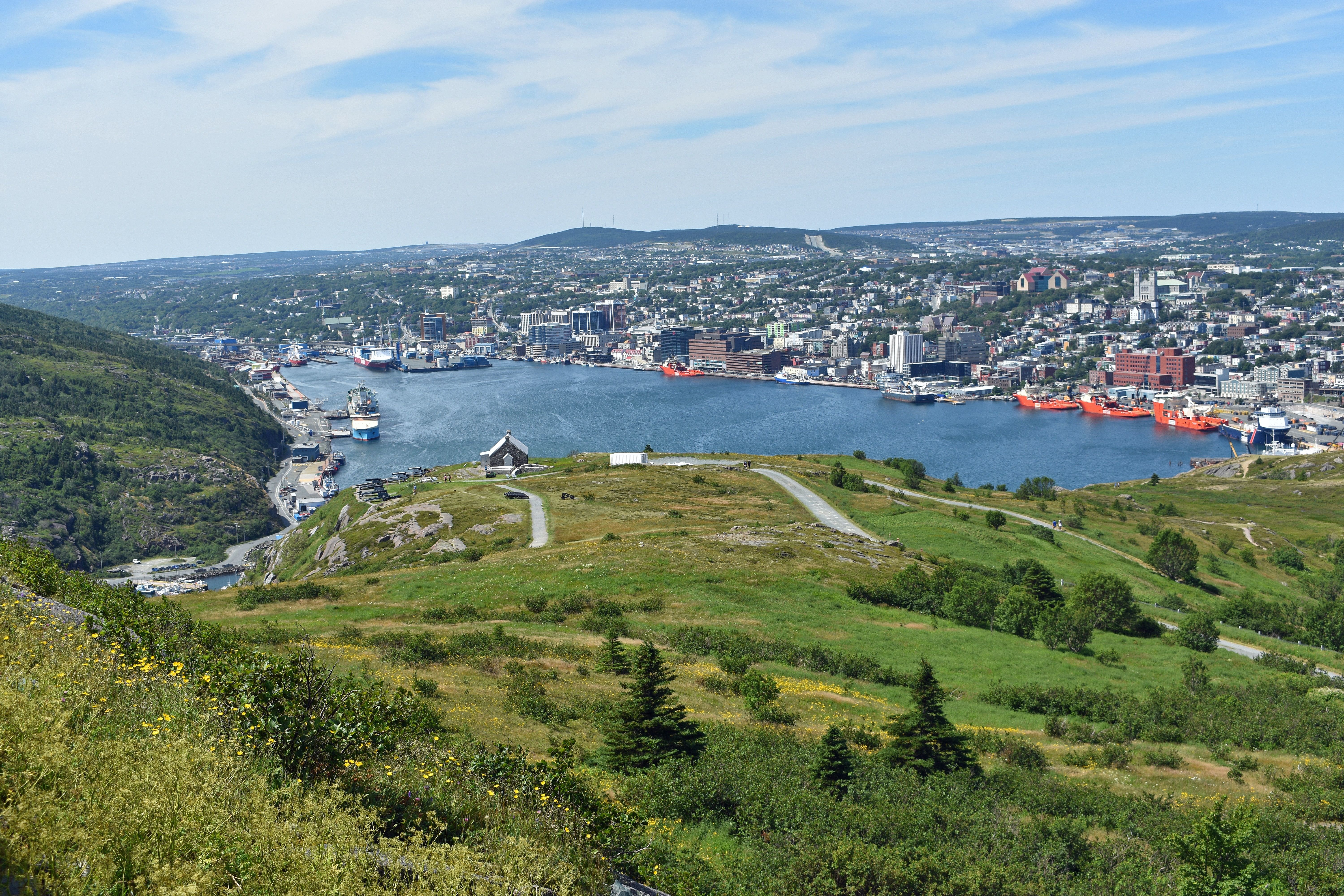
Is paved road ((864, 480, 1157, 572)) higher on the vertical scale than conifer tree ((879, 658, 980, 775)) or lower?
lower

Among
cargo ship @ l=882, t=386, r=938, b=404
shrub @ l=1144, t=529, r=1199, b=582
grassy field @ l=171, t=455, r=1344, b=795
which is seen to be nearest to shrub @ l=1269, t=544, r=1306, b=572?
grassy field @ l=171, t=455, r=1344, b=795

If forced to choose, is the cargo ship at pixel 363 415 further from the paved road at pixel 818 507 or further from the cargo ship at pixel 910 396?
the cargo ship at pixel 910 396

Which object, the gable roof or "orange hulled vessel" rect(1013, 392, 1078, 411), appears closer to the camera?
the gable roof

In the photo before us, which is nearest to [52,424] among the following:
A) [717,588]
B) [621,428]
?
[621,428]

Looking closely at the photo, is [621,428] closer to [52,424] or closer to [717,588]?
[52,424]

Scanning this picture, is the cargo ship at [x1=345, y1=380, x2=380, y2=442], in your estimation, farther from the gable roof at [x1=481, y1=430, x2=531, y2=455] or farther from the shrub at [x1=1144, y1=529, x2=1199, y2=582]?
the shrub at [x1=1144, y1=529, x2=1199, y2=582]

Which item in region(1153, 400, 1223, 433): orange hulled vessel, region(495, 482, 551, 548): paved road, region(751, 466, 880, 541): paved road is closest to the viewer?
region(495, 482, 551, 548): paved road

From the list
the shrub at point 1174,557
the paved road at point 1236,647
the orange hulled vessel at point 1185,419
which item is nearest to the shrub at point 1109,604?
the paved road at point 1236,647
